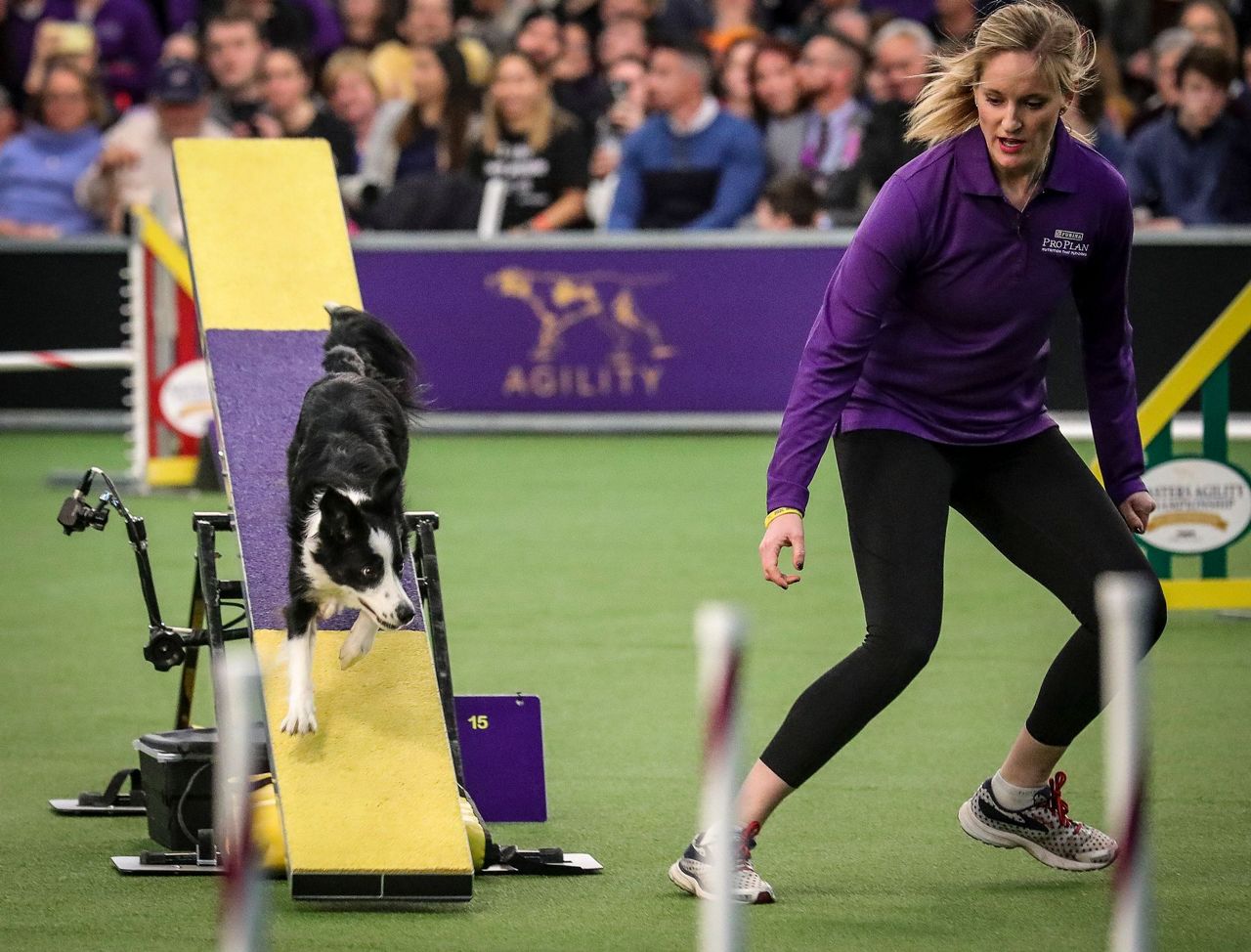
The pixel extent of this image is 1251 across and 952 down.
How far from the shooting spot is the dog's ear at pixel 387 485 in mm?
4706

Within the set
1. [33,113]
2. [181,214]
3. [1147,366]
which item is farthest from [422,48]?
[181,214]

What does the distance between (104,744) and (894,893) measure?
98.3 inches

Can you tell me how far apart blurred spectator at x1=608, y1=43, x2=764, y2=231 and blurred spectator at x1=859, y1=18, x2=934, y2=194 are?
842 millimetres

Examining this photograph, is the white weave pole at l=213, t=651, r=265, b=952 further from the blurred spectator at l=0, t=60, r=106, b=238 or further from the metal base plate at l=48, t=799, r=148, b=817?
the blurred spectator at l=0, t=60, r=106, b=238

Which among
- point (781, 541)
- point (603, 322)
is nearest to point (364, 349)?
point (781, 541)

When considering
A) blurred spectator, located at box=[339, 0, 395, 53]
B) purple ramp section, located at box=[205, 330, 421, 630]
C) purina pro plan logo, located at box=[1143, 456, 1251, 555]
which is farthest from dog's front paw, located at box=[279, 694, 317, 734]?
blurred spectator, located at box=[339, 0, 395, 53]

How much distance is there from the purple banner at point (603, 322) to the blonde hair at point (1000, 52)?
820cm

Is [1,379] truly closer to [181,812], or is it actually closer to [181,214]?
[181,214]

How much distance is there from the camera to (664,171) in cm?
1316

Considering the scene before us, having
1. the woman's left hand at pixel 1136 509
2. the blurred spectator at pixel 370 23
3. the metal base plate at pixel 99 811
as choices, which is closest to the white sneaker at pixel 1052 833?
the woman's left hand at pixel 1136 509

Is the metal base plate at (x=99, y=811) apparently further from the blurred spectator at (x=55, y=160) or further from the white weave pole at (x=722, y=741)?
the blurred spectator at (x=55, y=160)

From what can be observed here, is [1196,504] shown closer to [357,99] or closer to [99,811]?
[99,811]

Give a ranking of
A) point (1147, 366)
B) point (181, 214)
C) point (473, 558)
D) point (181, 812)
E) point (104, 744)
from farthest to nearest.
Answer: point (1147, 366)
point (473, 558)
point (104, 744)
point (181, 214)
point (181, 812)

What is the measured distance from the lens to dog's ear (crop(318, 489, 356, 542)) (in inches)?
183
